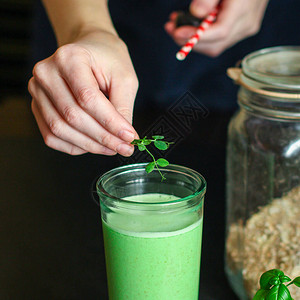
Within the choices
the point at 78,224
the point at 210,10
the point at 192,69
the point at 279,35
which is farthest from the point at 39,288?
the point at 279,35

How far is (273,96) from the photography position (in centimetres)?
73

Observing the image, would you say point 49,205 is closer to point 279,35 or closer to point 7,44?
point 279,35

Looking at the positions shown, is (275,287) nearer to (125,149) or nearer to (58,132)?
(125,149)

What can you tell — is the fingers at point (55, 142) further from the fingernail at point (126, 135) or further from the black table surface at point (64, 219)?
the black table surface at point (64, 219)

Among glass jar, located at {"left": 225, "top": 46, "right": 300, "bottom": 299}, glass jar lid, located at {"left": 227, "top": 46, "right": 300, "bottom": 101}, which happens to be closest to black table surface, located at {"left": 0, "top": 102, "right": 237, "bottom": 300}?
glass jar, located at {"left": 225, "top": 46, "right": 300, "bottom": 299}

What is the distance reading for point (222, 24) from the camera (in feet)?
3.45

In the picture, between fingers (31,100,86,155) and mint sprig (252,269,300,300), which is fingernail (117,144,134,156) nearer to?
fingers (31,100,86,155)

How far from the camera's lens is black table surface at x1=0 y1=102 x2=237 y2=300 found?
0.80 metres

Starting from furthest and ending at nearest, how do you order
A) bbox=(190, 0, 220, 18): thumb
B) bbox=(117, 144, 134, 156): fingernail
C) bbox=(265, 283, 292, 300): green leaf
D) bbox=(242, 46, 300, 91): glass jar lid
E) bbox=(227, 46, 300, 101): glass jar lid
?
bbox=(190, 0, 220, 18): thumb, bbox=(242, 46, 300, 91): glass jar lid, bbox=(227, 46, 300, 101): glass jar lid, bbox=(117, 144, 134, 156): fingernail, bbox=(265, 283, 292, 300): green leaf

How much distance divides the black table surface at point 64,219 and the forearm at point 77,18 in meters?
0.36

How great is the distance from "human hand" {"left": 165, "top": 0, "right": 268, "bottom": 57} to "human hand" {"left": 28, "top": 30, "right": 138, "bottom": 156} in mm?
365

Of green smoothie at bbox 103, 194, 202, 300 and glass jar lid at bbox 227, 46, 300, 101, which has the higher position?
glass jar lid at bbox 227, 46, 300, 101

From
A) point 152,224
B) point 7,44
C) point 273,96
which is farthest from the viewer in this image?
point 7,44

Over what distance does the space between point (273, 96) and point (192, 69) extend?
0.71 m
